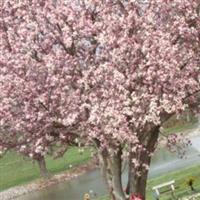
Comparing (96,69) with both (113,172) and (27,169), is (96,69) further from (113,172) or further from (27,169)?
(27,169)

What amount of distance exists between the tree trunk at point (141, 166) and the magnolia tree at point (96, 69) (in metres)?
0.15

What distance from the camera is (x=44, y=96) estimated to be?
1495cm

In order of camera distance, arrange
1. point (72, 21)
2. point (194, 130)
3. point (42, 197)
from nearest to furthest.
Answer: point (72, 21), point (42, 197), point (194, 130)

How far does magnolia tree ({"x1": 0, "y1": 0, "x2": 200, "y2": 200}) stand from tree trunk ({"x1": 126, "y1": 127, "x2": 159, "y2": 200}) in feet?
0.48

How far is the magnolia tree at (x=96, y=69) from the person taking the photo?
14.6m

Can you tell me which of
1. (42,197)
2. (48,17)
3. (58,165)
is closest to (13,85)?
(48,17)

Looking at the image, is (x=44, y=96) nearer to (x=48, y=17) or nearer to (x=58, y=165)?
(x=48, y=17)

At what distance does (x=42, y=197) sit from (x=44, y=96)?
113 feet

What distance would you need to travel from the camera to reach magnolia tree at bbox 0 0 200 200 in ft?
47.9

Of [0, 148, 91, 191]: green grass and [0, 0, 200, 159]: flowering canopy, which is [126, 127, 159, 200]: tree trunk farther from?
[0, 148, 91, 191]: green grass

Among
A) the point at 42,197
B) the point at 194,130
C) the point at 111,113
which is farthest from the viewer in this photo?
the point at 194,130

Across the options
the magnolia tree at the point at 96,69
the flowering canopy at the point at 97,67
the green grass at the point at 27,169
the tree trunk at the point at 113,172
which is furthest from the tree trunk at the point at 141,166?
the green grass at the point at 27,169

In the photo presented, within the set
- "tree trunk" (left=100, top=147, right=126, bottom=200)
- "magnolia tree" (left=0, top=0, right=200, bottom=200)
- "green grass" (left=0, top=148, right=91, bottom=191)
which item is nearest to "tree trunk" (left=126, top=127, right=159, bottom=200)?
"magnolia tree" (left=0, top=0, right=200, bottom=200)

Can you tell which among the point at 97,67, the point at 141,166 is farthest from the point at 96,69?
the point at 141,166
